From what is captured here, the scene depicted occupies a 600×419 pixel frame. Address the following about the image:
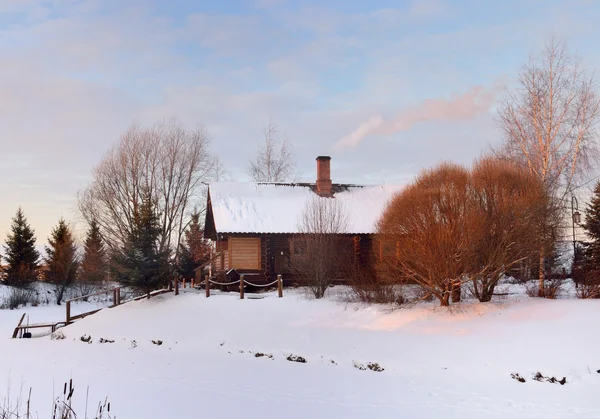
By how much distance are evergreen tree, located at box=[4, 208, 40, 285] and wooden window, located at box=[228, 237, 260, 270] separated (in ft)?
55.7

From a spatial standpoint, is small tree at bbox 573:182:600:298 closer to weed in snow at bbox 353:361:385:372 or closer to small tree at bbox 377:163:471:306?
small tree at bbox 377:163:471:306

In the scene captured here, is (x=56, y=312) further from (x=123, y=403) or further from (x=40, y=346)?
(x=123, y=403)

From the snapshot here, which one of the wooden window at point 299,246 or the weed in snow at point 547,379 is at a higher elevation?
the wooden window at point 299,246

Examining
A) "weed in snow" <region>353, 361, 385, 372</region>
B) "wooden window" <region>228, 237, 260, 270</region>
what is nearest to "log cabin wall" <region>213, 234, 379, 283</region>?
"wooden window" <region>228, 237, 260, 270</region>

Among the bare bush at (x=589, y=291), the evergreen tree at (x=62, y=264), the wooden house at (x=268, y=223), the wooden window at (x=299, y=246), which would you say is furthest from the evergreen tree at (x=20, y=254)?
the bare bush at (x=589, y=291)

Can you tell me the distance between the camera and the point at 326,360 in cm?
1583

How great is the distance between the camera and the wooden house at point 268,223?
27.4 metres

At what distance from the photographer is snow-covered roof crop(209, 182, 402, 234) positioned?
27594 mm

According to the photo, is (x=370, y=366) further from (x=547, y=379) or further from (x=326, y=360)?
(x=547, y=379)

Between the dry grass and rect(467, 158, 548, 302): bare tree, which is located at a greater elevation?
rect(467, 158, 548, 302): bare tree

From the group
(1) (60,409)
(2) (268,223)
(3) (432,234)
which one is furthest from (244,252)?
(1) (60,409)

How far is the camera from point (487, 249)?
17484 millimetres

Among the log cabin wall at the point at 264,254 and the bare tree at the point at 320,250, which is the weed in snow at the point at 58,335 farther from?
the bare tree at the point at 320,250

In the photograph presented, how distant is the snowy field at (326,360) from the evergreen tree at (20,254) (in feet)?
49.7
